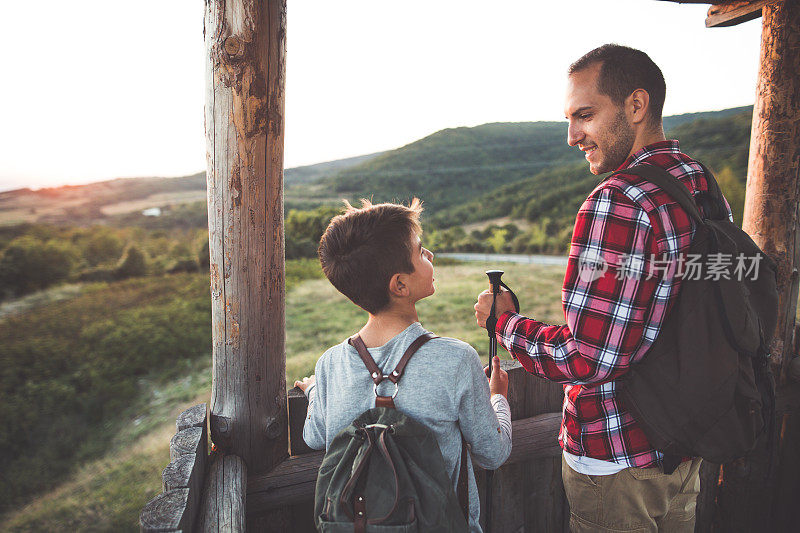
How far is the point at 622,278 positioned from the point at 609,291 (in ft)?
0.14

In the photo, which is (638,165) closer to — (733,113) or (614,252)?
(614,252)

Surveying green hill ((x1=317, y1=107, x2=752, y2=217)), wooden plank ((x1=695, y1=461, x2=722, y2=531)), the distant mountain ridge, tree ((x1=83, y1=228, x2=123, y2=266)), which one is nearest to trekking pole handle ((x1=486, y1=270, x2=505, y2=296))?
wooden plank ((x1=695, y1=461, x2=722, y2=531))

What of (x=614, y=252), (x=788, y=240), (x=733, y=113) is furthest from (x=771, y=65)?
(x=733, y=113)

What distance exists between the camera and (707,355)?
1093 millimetres

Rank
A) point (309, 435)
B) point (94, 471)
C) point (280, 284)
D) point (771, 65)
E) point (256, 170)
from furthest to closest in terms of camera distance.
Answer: point (94, 471) → point (771, 65) → point (280, 284) → point (256, 170) → point (309, 435)

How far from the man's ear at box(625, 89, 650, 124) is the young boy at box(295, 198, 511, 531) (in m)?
0.67

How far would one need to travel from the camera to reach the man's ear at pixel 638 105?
1.26 m

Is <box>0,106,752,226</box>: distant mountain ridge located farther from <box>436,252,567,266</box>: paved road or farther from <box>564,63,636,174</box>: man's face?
<box>564,63,636,174</box>: man's face

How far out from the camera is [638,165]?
45.9 inches

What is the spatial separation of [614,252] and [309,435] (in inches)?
39.3

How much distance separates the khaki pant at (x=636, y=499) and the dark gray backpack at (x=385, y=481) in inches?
18.6

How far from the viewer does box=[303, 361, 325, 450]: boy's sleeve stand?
133 centimetres

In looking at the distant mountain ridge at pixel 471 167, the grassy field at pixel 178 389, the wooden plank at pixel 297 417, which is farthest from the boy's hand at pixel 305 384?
the distant mountain ridge at pixel 471 167

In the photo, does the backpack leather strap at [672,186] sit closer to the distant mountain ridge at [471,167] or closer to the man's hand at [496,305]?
the man's hand at [496,305]
